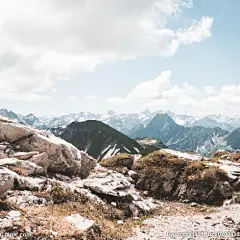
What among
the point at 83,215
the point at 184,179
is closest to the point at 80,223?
the point at 83,215

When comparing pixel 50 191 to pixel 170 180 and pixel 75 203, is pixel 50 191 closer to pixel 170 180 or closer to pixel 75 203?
pixel 75 203

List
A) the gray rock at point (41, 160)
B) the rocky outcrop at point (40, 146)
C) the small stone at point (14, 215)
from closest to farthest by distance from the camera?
the small stone at point (14, 215)
the gray rock at point (41, 160)
the rocky outcrop at point (40, 146)

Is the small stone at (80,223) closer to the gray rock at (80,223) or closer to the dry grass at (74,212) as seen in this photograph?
the gray rock at (80,223)

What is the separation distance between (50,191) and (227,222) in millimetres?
18910

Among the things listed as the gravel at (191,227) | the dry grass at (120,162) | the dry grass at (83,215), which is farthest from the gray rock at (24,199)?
the dry grass at (120,162)

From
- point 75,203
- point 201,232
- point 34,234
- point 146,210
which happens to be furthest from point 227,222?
point 34,234

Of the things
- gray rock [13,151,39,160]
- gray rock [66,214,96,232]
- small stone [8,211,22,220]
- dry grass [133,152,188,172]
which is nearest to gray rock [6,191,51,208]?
small stone [8,211,22,220]

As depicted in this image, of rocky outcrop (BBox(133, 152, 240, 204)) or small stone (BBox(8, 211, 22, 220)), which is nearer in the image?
small stone (BBox(8, 211, 22, 220))

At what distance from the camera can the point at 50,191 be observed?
1352 inches

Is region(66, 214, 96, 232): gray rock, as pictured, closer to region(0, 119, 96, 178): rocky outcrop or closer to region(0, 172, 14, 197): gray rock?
region(0, 172, 14, 197): gray rock

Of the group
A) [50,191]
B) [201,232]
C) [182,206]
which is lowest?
[182,206]

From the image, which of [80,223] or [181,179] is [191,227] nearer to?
[80,223]

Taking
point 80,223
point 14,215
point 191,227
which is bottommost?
point 191,227

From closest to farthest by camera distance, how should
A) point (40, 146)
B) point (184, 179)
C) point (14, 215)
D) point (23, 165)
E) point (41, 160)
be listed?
point (14, 215) → point (23, 165) → point (41, 160) → point (40, 146) → point (184, 179)
